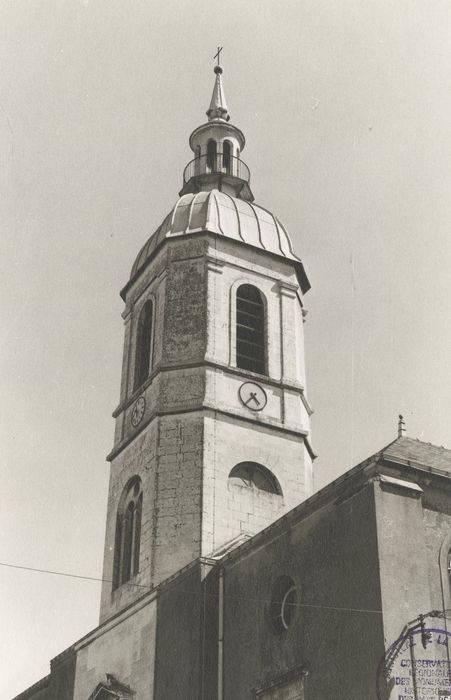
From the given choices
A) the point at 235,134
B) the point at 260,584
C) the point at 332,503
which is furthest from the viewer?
the point at 235,134

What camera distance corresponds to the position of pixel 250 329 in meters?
29.1

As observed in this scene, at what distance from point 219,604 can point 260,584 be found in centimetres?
149

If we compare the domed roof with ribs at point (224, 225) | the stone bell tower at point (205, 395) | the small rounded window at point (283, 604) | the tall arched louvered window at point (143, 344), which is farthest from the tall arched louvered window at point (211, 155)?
the small rounded window at point (283, 604)

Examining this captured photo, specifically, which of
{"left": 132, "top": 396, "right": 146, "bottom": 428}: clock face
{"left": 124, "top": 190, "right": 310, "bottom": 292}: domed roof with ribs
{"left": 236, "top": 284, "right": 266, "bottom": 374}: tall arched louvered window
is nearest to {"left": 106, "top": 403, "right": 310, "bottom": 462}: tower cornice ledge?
{"left": 132, "top": 396, "right": 146, "bottom": 428}: clock face

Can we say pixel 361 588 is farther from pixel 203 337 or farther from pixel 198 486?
pixel 203 337

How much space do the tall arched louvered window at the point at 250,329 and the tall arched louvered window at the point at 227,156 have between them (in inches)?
281

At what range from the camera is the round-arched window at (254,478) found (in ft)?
86.7

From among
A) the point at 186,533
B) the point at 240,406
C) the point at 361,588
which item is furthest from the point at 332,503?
the point at 240,406

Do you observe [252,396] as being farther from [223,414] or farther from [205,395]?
[205,395]

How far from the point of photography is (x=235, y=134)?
36438mm

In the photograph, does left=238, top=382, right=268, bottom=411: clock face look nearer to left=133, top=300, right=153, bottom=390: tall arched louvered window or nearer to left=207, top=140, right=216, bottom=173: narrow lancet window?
left=133, top=300, right=153, bottom=390: tall arched louvered window

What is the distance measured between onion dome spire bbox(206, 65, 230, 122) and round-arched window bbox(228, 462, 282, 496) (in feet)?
49.3

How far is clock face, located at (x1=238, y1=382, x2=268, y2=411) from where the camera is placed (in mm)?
27609

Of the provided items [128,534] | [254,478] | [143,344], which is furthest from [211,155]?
[128,534]
